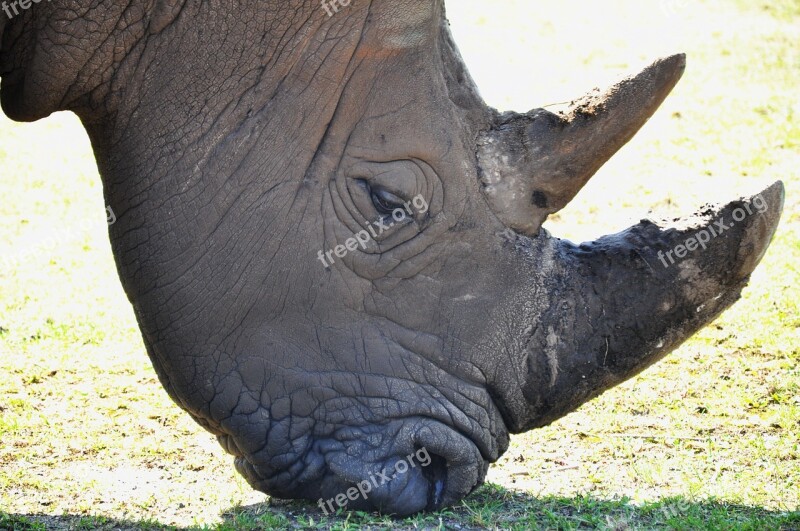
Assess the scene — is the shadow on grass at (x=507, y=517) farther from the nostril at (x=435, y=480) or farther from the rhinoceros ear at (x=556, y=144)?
the rhinoceros ear at (x=556, y=144)

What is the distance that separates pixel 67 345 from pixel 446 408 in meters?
3.20

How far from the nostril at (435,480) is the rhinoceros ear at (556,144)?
0.95 m

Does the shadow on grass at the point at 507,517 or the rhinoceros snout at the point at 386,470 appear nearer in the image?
the rhinoceros snout at the point at 386,470

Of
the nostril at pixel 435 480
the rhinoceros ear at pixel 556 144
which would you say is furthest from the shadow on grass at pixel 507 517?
the rhinoceros ear at pixel 556 144

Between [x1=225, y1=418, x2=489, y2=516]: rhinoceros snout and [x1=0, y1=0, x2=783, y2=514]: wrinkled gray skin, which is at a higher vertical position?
[x1=0, y1=0, x2=783, y2=514]: wrinkled gray skin

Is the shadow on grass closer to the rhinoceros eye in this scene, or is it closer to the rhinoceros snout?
the rhinoceros snout

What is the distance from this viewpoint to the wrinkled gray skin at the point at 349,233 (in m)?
4.18

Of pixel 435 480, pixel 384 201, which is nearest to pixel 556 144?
pixel 384 201

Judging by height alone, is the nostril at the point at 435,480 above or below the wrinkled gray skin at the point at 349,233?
below

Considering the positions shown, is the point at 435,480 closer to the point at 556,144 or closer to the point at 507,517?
the point at 507,517

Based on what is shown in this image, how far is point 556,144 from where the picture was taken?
4.24m

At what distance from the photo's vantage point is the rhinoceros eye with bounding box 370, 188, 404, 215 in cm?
427

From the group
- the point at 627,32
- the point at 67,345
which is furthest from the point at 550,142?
the point at 627,32

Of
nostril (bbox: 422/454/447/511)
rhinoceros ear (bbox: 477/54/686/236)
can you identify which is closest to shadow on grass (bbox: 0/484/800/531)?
Result: nostril (bbox: 422/454/447/511)
